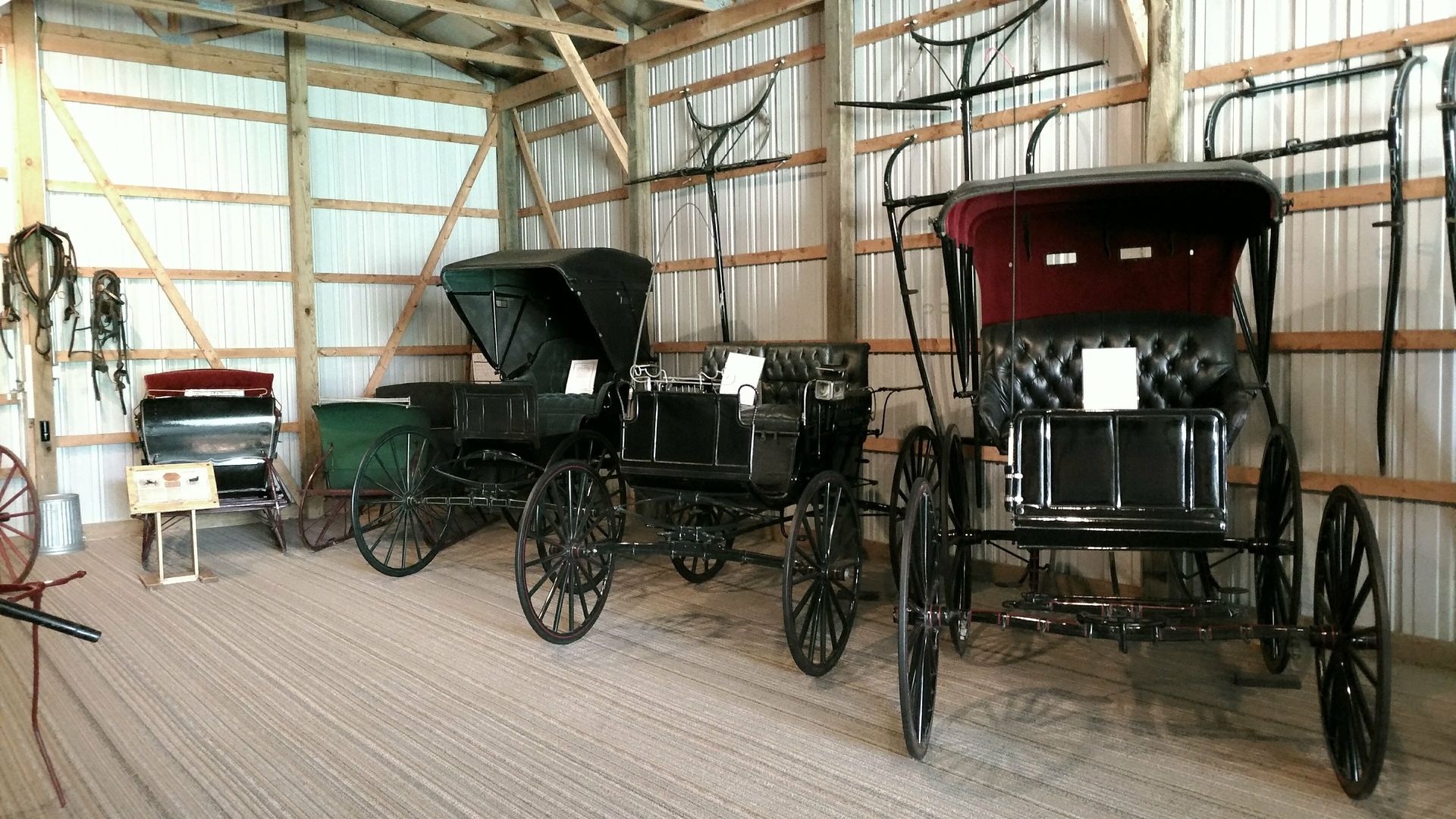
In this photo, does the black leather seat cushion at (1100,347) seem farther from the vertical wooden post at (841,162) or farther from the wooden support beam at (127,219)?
the wooden support beam at (127,219)

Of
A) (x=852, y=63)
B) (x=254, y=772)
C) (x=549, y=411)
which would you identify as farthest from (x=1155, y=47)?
(x=254, y=772)

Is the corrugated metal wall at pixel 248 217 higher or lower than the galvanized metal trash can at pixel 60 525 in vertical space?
higher

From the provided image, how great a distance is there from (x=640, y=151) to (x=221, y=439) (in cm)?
337

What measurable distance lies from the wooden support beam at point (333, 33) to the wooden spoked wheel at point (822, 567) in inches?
185

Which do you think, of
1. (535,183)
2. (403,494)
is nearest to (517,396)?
(403,494)

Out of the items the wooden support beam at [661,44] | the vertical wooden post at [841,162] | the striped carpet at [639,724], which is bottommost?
the striped carpet at [639,724]

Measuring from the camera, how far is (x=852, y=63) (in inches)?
235

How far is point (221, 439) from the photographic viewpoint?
6.29 m

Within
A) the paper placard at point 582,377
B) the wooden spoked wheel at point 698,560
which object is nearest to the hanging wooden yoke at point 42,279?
the paper placard at point 582,377

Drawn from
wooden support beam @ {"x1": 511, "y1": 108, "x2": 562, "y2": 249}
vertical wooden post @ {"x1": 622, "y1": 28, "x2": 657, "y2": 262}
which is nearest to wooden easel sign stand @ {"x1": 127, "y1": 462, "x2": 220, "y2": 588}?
vertical wooden post @ {"x1": 622, "y1": 28, "x2": 657, "y2": 262}

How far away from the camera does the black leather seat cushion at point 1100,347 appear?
3.89 meters

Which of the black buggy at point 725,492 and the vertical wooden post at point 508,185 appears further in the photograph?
the vertical wooden post at point 508,185

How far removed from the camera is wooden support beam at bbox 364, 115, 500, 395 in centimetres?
838

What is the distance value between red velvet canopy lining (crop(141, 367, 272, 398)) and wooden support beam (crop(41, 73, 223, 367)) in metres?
0.66
